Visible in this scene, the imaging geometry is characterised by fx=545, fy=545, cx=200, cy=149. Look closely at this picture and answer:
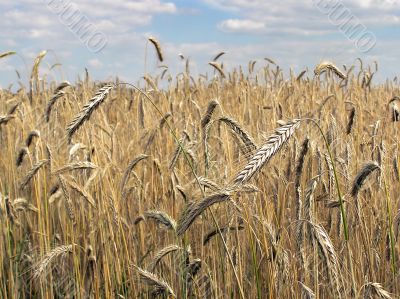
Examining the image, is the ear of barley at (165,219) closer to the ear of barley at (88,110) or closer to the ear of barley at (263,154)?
the ear of barley at (88,110)

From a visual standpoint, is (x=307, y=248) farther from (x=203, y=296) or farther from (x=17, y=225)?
(x=17, y=225)

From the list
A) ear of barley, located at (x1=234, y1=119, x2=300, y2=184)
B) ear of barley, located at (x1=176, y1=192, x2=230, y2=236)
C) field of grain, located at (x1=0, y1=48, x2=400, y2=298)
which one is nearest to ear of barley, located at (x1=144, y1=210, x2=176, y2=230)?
field of grain, located at (x1=0, y1=48, x2=400, y2=298)

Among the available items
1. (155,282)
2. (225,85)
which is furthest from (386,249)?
(225,85)

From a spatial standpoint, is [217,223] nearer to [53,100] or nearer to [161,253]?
[161,253]

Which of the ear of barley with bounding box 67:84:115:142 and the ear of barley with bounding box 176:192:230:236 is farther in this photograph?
the ear of barley with bounding box 67:84:115:142

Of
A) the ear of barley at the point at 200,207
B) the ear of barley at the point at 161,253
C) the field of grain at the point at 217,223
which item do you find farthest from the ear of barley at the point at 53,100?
the ear of barley at the point at 200,207

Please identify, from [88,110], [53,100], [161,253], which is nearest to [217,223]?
[161,253]

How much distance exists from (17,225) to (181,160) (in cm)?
101

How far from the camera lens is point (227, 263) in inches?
80.9

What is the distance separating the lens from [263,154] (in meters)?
1.20

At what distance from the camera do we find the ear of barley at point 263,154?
115 cm

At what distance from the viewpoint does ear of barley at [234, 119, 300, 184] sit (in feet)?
3.78

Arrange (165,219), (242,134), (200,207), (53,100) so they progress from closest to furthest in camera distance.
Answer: (200,207) → (242,134) → (165,219) → (53,100)

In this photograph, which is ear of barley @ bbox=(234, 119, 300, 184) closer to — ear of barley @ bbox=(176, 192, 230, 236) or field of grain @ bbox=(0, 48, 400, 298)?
field of grain @ bbox=(0, 48, 400, 298)
